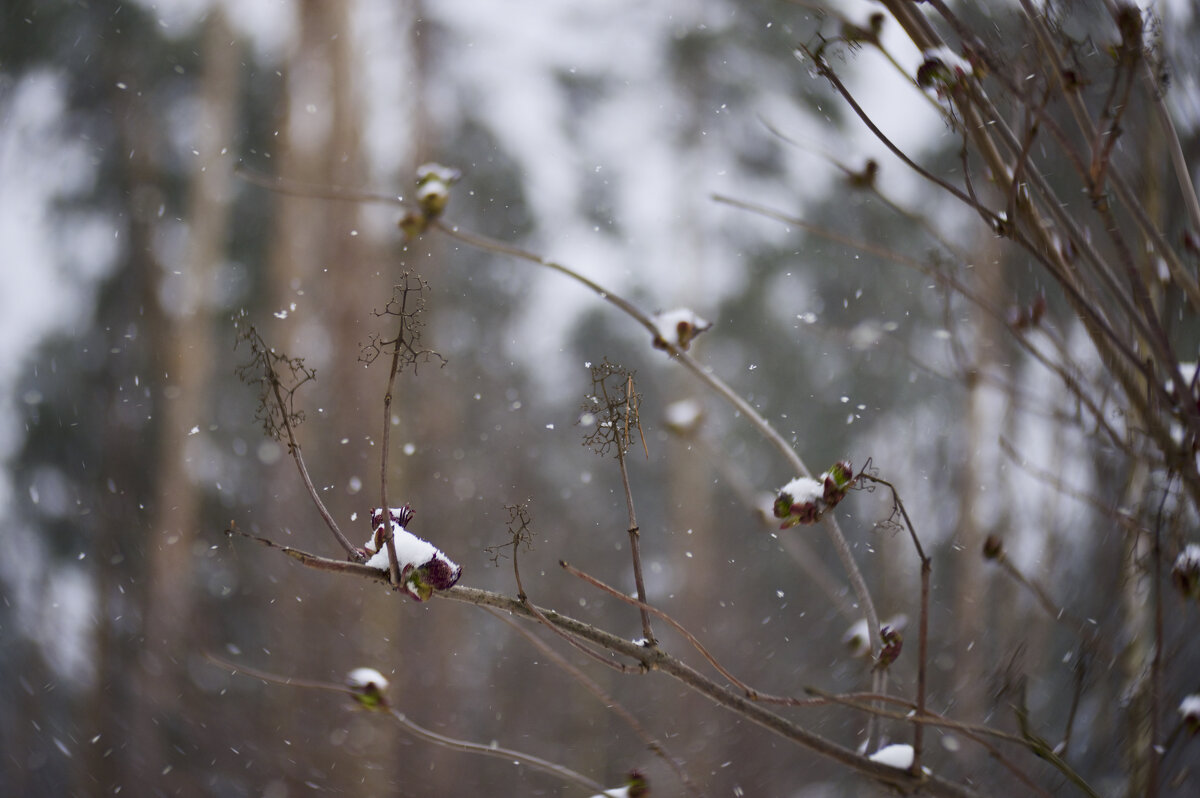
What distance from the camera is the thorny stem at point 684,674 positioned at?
0.36 m

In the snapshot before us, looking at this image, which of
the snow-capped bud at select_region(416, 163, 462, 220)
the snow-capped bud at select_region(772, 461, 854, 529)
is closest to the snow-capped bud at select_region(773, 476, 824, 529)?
the snow-capped bud at select_region(772, 461, 854, 529)

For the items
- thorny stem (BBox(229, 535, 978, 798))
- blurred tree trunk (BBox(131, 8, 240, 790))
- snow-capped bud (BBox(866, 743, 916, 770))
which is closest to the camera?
thorny stem (BBox(229, 535, 978, 798))

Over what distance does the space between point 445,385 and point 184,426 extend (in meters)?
1.00

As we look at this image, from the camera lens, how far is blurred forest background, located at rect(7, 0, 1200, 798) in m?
2.23

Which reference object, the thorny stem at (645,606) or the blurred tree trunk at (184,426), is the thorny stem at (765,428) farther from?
the blurred tree trunk at (184,426)

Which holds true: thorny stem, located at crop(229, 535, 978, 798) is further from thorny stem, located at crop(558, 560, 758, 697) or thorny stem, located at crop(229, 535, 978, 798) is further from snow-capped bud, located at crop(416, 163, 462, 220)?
snow-capped bud, located at crop(416, 163, 462, 220)

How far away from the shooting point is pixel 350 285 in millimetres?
2984

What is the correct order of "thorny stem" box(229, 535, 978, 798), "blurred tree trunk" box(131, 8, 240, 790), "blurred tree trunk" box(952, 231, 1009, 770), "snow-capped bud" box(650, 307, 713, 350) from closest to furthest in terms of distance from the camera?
"thorny stem" box(229, 535, 978, 798)
"snow-capped bud" box(650, 307, 713, 350)
"blurred tree trunk" box(952, 231, 1009, 770)
"blurred tree trunk" box(131, 8, 240, 790)

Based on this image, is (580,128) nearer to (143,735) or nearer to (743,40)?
(743,40)

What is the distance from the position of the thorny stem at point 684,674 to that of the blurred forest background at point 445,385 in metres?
0.71

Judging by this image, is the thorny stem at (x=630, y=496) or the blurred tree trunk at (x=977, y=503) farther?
the blurred tree trunk at (x=977, y=503)

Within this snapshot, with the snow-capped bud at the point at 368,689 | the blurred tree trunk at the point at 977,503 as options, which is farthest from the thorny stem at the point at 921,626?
the blurred tree trunk at the point at 977,503

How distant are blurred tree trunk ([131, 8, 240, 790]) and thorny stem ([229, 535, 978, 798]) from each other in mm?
2297

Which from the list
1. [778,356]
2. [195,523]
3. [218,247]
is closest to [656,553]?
[778,356]
